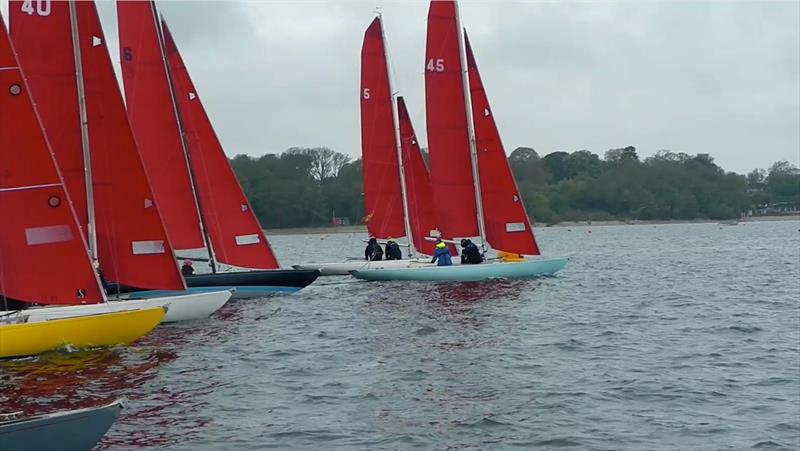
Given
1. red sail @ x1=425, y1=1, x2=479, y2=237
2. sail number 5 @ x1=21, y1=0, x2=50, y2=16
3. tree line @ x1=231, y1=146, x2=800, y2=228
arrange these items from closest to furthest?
sail number 5 @ x1=21, y1=0, x2=50, y2=16
red sail @ x1=425, y1=1, x2=479, y2=237
tree line @ x1=231, y1=146, x2=800, y2=228

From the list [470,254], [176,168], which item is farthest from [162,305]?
[470,254]

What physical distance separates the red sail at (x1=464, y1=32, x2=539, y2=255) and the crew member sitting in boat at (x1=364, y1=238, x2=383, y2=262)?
3.29m

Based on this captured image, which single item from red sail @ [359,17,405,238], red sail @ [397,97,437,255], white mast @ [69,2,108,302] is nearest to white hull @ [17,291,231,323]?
white mast @ [69,2,108,302]

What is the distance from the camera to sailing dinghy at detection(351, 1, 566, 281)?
3036cm

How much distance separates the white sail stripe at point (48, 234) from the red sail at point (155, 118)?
9243 millimetres

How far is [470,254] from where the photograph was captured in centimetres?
2842

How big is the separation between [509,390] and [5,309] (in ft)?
24.0

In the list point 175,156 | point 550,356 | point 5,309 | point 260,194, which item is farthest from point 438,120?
point 260,194

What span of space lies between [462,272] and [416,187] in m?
6.93

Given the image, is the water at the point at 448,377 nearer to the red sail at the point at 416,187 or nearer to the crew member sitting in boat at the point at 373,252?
the crew member sitting in boat at the point at 373,252

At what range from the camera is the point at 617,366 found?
49.5ft

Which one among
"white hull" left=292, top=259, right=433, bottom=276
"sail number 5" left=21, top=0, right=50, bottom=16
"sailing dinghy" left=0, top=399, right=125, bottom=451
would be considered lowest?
"sailing dinghy" left=0, top=399, right=125, bottom=451

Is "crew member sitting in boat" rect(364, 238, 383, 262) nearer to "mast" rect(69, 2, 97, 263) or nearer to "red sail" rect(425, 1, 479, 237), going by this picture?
"red sail" rect(425, 1, 479, 237)

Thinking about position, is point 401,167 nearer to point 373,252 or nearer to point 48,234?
point 373,252
